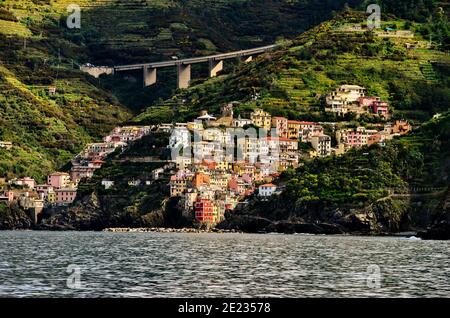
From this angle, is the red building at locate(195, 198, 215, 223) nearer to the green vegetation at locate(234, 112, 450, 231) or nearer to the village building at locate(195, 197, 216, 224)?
the village building at locate(195, 197, 216, 224)

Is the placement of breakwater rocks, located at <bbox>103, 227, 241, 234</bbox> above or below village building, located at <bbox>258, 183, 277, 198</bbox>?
below

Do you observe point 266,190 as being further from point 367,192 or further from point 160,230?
point 367,192

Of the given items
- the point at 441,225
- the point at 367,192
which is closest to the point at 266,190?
the point at 367,192

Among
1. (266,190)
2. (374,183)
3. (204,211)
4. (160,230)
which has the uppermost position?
(374,183)

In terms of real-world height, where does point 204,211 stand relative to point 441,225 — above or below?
above

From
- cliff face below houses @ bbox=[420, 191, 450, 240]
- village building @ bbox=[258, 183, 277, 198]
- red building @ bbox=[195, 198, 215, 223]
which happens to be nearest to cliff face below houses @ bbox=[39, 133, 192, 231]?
red building @ bbox=[195, 198, 215, 223]

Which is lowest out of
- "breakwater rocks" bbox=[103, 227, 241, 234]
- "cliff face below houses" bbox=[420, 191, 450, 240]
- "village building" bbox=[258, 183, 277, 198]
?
"breakwater rocks" bbox=[103, 227, 241, 234]
